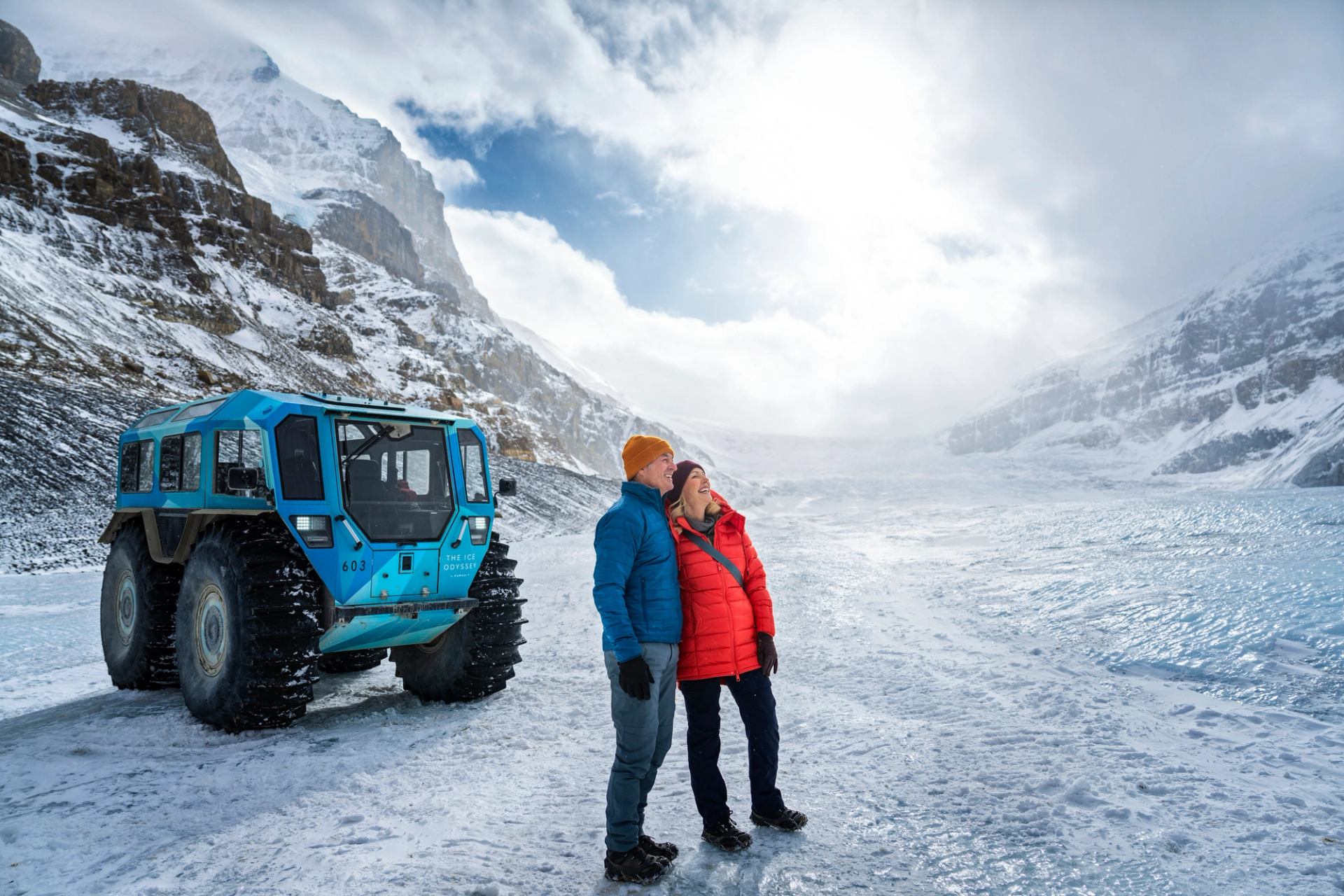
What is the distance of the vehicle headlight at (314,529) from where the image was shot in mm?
5191

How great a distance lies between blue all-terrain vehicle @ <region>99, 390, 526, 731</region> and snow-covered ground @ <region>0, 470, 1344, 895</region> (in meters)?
0.39

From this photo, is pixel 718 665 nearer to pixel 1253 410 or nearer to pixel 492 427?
pixel 492 427

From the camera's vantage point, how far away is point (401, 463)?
6109mm

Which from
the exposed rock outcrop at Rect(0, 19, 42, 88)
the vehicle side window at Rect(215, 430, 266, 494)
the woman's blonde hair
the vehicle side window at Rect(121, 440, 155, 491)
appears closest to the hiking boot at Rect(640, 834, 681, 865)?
the woman's blonde hair

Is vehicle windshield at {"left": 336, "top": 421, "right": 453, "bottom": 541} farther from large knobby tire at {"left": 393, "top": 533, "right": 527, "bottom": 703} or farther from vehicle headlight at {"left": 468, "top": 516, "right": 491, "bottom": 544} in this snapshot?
large knobby tire at {"left": 393, "top": 533, "right": 527, "bottom": 703}

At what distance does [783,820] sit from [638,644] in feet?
4.55

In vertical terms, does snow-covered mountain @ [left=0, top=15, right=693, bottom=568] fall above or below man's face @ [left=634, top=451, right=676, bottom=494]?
above

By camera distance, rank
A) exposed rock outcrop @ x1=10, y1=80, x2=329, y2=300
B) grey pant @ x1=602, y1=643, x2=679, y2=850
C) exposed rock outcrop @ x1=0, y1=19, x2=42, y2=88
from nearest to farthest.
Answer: grey pant @ x1=602, y1=643, x2=679, y2=850 < exposed rock outcrop @ x1=10, y1=80, x2=329, y2=300 < exposed rock outcrop @ x1=0, y1=19, x2=42, y2=88

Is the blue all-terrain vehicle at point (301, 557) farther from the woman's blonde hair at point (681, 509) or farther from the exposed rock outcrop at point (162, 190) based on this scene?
the exposed rock outcrop at point (162, 190)

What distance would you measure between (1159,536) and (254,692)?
71.2 feet

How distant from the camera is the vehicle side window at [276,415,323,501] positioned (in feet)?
17.4

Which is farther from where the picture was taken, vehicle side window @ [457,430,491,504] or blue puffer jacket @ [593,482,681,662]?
vehicle side window @ [457,430,491,504]

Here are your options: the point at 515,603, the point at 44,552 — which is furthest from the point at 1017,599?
the point at 44,552

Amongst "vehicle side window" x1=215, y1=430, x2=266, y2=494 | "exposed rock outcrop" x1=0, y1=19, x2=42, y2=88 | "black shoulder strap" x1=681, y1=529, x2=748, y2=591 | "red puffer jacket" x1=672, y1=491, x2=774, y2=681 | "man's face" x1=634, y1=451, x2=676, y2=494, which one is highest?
"exposed rock outcrop" x1=0, y1=19, x2=42, y2=88
